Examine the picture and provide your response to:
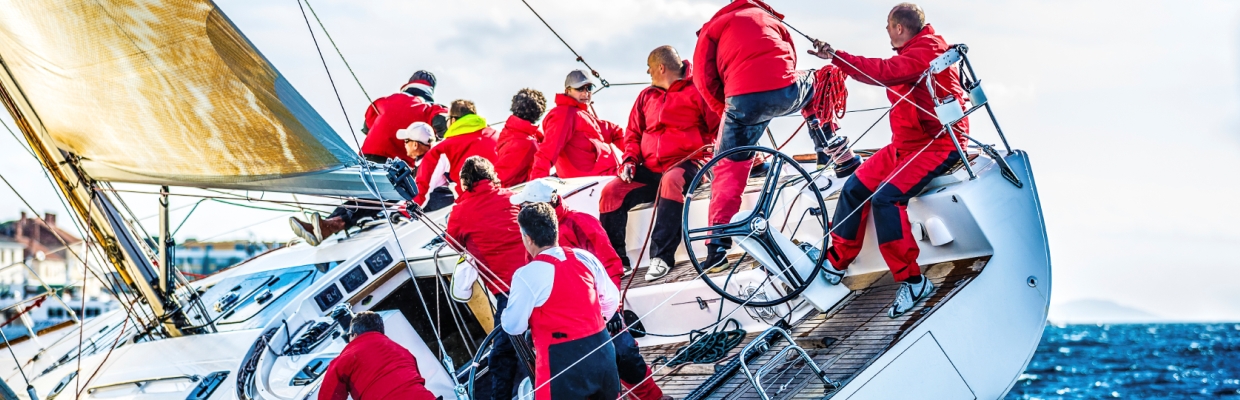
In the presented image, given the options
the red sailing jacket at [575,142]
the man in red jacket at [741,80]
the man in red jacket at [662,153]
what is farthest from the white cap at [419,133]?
the man in red jacket at [741,80]

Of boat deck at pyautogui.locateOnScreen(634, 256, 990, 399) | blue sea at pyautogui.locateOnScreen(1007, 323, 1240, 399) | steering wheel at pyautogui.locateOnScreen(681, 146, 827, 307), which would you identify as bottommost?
blue sea at pyautogui.locateOnScreen(1007, 323, 1240, 399)

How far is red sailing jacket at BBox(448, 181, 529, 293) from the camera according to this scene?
16.7 ft

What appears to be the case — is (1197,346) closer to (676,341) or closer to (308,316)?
(676,341)

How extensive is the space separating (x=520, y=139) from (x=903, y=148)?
9.34 ft

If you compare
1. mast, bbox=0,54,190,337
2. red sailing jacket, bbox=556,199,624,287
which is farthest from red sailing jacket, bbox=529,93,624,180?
mast, bbox=0,54,190,337

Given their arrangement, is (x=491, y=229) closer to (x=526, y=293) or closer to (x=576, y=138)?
(x=526, y=293)

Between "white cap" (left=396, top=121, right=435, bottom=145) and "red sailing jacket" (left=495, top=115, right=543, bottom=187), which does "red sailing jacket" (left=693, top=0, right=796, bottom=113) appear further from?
"white cap" (left=396, top=121, right=435, bottom=145)

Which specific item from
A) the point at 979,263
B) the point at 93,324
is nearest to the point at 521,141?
the point at 979,263

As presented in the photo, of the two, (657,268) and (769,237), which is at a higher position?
(769,237)

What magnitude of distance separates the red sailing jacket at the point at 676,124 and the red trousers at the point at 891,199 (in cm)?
106

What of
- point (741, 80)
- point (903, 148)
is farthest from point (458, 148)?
point (903, 148)

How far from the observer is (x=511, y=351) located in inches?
175

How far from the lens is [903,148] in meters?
4.86

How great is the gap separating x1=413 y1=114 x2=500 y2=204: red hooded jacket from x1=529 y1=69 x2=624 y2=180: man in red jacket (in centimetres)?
42
